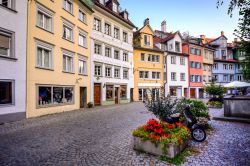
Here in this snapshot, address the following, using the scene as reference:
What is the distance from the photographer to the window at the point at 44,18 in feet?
52.9

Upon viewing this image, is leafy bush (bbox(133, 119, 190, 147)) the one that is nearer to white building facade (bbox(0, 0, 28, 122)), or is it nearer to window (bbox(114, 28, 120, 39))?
white building facade (bbox(0, 0, 28, 122))

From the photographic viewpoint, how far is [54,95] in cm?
1770

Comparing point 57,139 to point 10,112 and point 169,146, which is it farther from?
point 10,112

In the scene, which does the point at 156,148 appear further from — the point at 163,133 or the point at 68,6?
the point at 68,6

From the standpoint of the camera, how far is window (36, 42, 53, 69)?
15961mm

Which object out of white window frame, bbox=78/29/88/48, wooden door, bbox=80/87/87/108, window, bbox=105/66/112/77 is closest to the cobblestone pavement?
wooden door, bbox=80/87/87/108

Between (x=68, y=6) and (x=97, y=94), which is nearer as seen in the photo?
(x=68, y=6)

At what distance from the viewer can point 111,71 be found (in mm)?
28078

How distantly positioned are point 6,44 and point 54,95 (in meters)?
6.16

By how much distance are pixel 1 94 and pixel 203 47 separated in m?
44.0

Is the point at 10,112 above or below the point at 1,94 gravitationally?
below

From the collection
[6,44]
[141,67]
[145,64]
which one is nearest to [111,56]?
[141,67]

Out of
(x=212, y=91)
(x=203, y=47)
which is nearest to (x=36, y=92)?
(x=212, y=91)

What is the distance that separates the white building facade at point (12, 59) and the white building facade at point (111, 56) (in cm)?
1099
